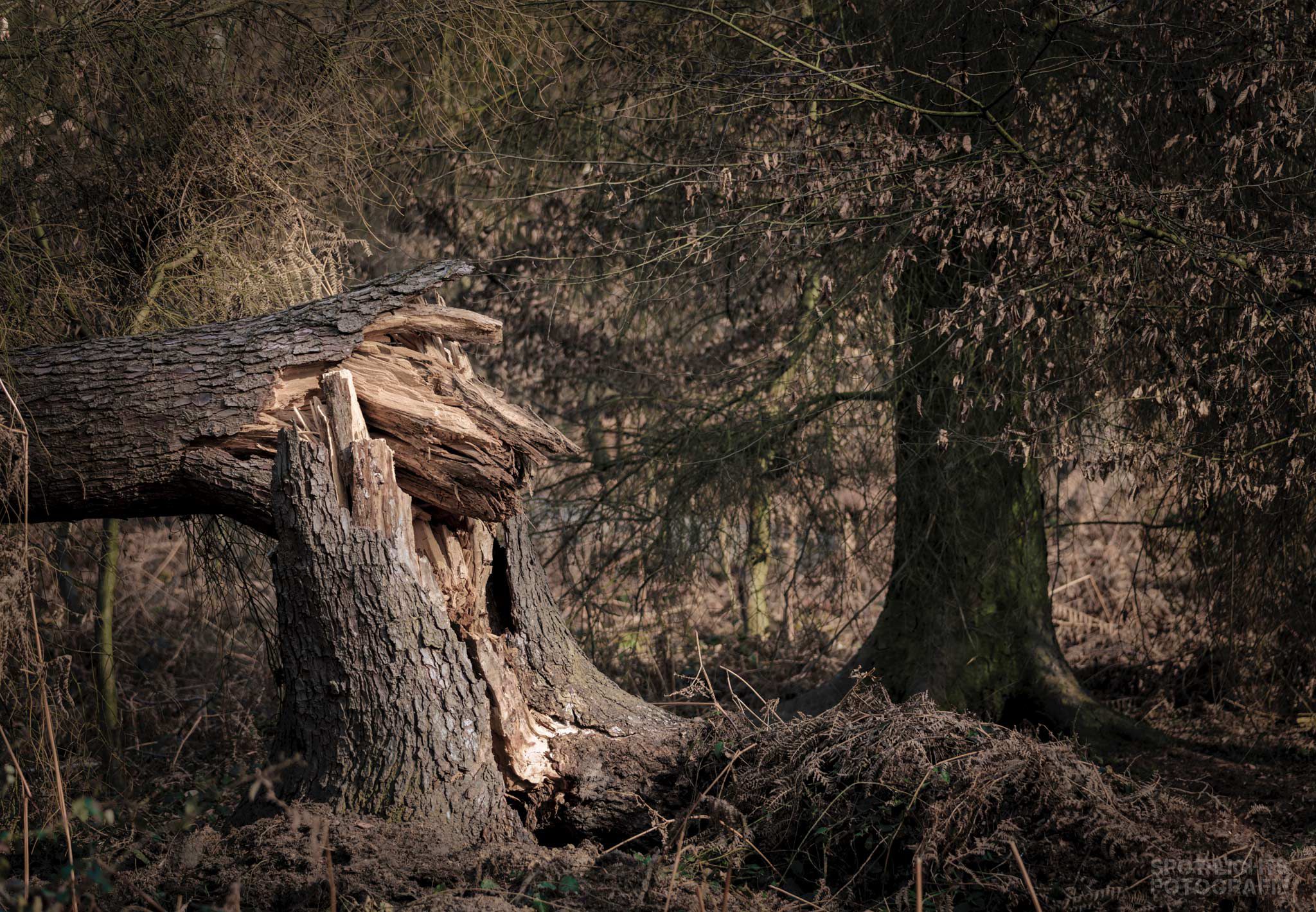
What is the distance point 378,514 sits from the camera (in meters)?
3.65

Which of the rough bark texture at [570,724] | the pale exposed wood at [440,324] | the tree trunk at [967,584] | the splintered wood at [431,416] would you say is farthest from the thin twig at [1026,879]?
the tree trunk at [967,584]

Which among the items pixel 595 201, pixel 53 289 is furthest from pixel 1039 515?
pixel 53 289

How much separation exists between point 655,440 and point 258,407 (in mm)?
3122

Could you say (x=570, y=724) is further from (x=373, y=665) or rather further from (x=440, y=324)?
(x=440, y=324)

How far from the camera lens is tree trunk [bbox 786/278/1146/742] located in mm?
5855

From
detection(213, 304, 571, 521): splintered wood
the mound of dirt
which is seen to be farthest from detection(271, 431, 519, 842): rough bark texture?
the mound of dirt

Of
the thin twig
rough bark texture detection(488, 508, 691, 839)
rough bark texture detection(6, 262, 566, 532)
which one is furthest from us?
rough bark texture detection(488, 508, 691, 839)

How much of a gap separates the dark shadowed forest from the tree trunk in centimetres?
3

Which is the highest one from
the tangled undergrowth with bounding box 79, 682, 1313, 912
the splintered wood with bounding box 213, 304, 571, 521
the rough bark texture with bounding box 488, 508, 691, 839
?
the splintered wood with bounding box 213, 304, 571, 521

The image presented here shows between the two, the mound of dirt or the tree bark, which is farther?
the tree bark

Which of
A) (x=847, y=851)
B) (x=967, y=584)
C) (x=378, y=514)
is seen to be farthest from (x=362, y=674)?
(x=967, y=584)

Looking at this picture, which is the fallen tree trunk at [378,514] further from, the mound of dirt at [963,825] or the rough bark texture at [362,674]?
the mound of dirt at [963,825]

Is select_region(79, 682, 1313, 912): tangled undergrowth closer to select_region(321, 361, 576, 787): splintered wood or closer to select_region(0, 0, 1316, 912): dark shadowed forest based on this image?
select_region(0, 0, 1316, 912): dark shadowed forest

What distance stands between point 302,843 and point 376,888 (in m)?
0.33
